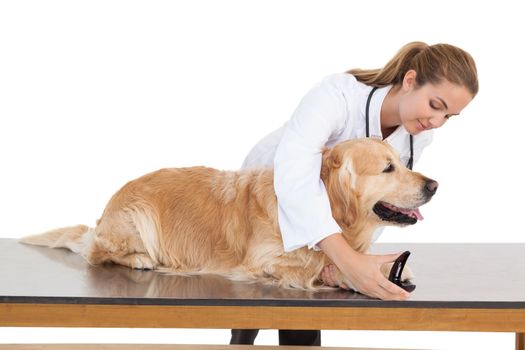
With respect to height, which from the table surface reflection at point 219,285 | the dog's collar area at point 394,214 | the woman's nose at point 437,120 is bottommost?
the table surface reflection at point 219,285

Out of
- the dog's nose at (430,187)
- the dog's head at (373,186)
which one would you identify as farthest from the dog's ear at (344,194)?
the dog's nose at (430,187)

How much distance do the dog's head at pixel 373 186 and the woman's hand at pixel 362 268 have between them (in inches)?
5.7

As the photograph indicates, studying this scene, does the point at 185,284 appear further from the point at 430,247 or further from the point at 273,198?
the point at 430,247

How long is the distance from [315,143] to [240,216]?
382 millimetres

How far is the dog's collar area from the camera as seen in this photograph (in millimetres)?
3191

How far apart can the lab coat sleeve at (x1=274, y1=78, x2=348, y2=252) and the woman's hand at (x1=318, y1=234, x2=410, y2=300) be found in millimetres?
46

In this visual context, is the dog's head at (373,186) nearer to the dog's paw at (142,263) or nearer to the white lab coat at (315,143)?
the white lab coat at (315,143)

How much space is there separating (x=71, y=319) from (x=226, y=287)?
1.71ft

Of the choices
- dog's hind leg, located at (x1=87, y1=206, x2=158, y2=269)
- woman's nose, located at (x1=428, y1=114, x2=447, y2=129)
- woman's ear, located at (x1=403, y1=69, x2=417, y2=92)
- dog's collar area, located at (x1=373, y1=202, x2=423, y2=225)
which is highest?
woman's ear, located at (x1=403, y1=69, x2=417, y2=92)

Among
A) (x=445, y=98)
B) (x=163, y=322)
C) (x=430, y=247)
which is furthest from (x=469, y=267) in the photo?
(x=163, y=322)

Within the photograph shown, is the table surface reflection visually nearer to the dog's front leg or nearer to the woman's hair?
the dog's front leg

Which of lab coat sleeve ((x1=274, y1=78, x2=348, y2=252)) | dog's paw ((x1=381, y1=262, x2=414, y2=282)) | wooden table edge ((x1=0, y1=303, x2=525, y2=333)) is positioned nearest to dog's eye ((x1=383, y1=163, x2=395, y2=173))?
lab coat sleeve ((x1=274, y1=78, x2=348, y2=252))

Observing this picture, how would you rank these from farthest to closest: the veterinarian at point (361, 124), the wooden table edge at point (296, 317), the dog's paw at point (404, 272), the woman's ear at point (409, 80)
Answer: the woman's ear at point (409, 80)
the dog's paw at point (404, 272)
the veterinarian at point (361, 124)
the wooden table edge at point (296, 317)

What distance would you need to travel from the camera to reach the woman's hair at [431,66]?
3277 mm
